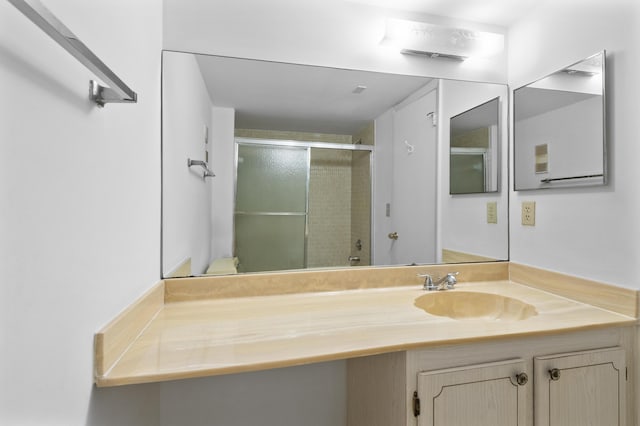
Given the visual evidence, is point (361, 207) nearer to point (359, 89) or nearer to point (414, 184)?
point (414, 184)

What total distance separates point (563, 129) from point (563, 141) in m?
0.05

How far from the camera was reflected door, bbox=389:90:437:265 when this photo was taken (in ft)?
5.53

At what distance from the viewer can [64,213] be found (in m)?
0.64

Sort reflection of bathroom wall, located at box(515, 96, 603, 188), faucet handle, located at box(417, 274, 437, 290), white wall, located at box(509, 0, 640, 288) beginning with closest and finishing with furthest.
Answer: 1. white wall, located at box(509, 0, 640, 288)
2. reflection of bathroom wall, located at box(515, 96, 603, 188)
3. faucet handle, located at box(417, 274, 437, 290)

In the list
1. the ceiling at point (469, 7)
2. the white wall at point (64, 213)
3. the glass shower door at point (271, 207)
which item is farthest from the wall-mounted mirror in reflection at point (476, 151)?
the white wall at point (64, 213)

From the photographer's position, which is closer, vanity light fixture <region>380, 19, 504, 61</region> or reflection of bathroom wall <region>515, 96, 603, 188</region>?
reflection of bathroom wall <region>515, 96, 603, 188</region>

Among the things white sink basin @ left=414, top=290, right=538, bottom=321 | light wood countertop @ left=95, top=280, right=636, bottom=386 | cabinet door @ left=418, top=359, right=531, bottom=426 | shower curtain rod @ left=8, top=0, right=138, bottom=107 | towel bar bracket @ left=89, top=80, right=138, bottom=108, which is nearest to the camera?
shower curtain rod @ left=8, top=0, right=138, bottom=107

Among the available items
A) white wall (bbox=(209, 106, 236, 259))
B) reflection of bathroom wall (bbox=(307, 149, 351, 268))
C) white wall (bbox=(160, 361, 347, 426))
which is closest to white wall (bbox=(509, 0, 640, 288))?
reflection of bathroom wall (bbox=(307, 149, 351, 268))

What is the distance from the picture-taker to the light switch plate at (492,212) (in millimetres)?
1765

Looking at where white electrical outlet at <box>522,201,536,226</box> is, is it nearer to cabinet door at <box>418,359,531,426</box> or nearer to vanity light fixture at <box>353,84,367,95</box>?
cabinet door at <box>418,359,531,426</box>

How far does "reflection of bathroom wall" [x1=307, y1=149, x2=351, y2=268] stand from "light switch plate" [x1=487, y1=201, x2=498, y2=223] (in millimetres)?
760

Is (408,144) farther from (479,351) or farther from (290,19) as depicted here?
(479,351)

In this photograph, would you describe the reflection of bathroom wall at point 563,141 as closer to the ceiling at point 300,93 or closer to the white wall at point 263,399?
the ceiling at point 300,93

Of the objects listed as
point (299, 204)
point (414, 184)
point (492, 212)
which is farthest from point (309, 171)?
point (492, 212)
